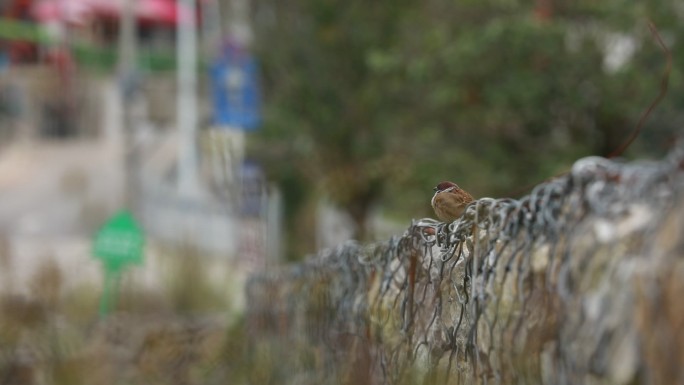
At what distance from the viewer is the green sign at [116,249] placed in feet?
32.7

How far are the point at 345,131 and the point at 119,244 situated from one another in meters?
5.67

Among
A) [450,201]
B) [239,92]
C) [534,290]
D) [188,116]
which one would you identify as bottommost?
[534,290]

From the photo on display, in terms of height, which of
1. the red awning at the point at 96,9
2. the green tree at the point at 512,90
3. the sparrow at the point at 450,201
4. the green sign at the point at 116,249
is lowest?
the green sign at the point at 116,249

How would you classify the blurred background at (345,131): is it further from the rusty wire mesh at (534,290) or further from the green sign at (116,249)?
the rusty wire mesh at (534,290)

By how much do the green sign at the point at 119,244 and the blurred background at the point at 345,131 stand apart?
0.42ft

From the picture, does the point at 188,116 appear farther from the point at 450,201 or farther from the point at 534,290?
the point at 534,290

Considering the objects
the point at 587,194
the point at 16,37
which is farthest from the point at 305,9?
→ the point at 16,37

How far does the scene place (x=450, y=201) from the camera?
2855mm

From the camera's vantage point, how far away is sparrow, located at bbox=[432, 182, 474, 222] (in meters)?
2.85

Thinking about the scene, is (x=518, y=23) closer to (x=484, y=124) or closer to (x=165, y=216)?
(x=484, y=124)

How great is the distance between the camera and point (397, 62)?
12078mm

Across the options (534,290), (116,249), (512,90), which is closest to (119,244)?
(116,249)

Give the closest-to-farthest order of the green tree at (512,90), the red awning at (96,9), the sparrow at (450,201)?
the sparrow at (450,201) < the green tree at (512,90) < the red awning at (96,9)

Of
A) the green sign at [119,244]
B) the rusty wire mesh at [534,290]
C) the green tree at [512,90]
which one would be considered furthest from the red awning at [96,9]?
the rusty wire mesh at [534,290]
